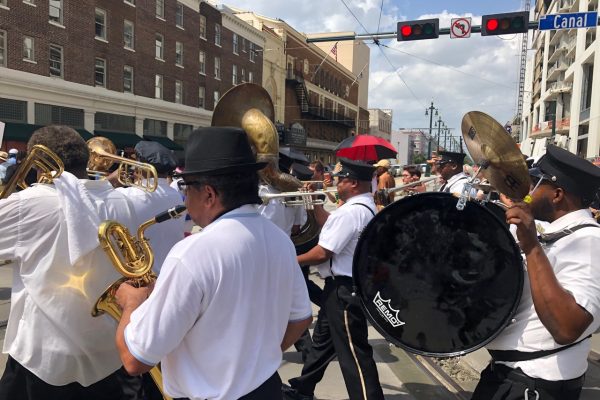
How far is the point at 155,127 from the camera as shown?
28109mm

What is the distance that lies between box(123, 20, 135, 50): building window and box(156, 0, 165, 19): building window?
7.75ft

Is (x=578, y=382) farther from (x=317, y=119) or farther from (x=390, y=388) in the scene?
(x=317, y=119)

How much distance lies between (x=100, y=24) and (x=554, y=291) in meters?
25.7

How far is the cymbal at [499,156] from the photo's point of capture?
1.90 metres

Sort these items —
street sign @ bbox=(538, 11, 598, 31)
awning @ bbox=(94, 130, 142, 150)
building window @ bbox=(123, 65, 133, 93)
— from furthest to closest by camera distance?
building window @ bbox=(123, 65, 133, 93) < awning @ bbox=(94, 130, 142, 150) < street sign @ bbox=(538, 11, 598, 31)

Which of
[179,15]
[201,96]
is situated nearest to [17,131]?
[179,15]

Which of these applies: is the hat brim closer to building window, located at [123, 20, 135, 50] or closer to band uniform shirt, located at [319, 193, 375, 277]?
band uniform shirt, located at [319, 193, 375, 277]

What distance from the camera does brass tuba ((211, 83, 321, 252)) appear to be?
3758 millimetres

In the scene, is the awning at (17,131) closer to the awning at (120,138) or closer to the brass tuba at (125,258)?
the awning at (120,138)

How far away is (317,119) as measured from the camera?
2028 inches

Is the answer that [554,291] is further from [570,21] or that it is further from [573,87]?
[573,87]

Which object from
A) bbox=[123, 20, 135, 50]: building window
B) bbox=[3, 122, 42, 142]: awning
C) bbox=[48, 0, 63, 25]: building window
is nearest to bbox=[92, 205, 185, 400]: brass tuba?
bbox=[3, 122, 42, 142]: awning

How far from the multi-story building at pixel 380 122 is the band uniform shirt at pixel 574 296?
247 feet

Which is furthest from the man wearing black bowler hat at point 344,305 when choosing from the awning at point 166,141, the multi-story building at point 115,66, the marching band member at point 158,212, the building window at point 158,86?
the building window at point 158,86
